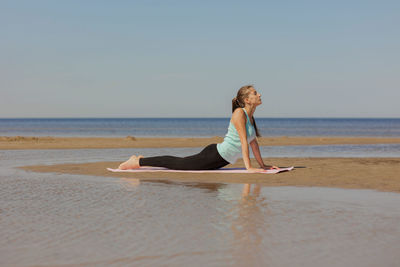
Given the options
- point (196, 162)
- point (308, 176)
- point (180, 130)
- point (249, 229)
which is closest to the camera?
point (249, 229)

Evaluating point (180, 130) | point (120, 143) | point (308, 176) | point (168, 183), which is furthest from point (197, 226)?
point (180, 130)

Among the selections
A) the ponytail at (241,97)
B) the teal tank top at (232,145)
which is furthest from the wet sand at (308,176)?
the ponytail at (241,97)

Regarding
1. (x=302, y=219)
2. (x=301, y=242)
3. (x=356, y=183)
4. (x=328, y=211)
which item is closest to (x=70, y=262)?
(x=301, y=242)

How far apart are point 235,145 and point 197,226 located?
5380 millimetres

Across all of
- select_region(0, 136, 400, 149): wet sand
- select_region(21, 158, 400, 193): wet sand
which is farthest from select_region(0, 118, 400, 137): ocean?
select_region(21, 158, 400, 193): wet sand

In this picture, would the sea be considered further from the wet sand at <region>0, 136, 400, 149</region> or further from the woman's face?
the wet sand at <region>0, 136, 400, 149</region>

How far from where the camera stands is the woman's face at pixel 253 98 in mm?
10836

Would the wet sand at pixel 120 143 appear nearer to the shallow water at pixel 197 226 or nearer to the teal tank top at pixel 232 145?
the teal tank top at pixel 232 145

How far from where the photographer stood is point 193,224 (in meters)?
5.70

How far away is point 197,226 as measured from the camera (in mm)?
5590

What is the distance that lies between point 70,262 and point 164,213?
2.27 metres

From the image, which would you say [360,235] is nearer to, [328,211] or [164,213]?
[328,211]

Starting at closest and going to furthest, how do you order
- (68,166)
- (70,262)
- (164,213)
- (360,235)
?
1. (70,262)
2. (360,235)
3. (164,213)
4. (68,166)

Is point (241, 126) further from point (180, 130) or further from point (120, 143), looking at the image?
point (180, 130)
